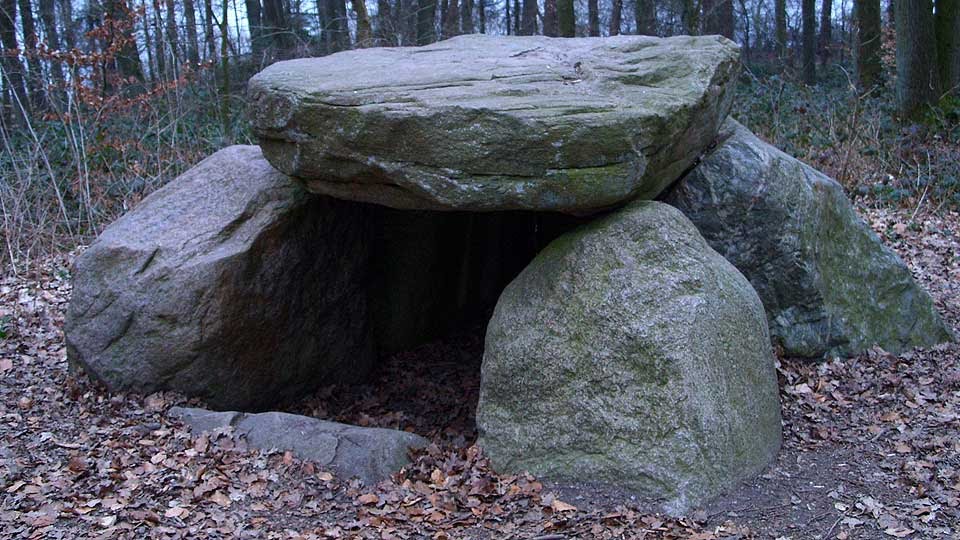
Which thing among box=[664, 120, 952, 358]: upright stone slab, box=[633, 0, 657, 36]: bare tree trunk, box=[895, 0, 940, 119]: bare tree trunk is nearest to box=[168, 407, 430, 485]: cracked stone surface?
box=[664, 120, 952, 358]: upright stone slab

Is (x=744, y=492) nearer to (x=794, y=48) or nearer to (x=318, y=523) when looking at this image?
(x=318, y=523)

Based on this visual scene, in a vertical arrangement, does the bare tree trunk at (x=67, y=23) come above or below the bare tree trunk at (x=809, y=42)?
above

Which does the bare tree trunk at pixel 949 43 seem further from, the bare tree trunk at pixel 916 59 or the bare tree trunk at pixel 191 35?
the bare tree trunk at pixel 191 35

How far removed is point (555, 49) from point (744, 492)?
9.05 feet

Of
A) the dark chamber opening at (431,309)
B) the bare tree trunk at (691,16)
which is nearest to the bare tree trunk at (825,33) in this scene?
the bare tree trunk at (691,16)

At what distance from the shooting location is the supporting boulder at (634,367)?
376cm

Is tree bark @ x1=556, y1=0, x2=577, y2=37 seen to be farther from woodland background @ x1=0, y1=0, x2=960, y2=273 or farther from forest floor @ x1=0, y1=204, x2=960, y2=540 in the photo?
forest floor @ x1=0, y1=204, x2=960, y2=540

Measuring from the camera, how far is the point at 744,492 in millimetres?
3754

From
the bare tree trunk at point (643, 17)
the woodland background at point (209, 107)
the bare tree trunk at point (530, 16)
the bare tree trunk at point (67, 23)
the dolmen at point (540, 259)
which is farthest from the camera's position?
the bare tree trunk at point (530, 16)

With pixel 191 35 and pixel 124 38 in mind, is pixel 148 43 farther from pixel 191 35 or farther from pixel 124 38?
pixel 191 35

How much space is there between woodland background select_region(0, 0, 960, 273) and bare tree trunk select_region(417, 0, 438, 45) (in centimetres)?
3

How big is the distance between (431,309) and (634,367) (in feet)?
8.90

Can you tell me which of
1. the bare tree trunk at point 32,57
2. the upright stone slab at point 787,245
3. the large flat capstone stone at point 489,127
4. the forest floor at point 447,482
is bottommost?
the forest floor at point 447,482

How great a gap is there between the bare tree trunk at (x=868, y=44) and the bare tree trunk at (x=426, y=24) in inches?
232
